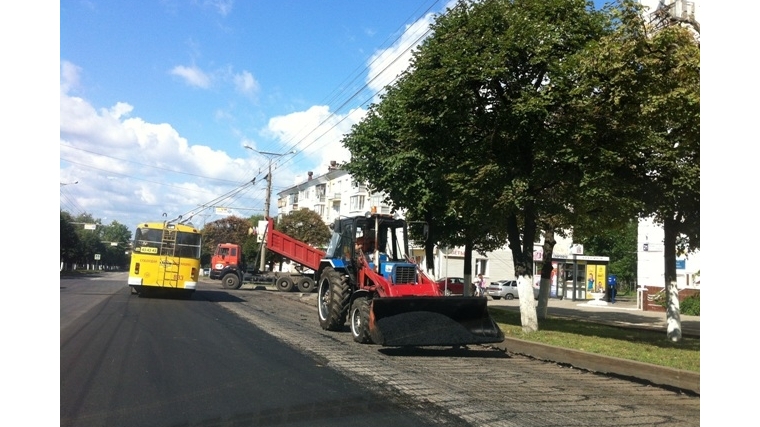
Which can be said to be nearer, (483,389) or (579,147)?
(483,389)

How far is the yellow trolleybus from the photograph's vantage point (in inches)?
938

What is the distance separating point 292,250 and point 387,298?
56.0 ft

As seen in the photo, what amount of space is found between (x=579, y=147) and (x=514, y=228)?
12.5 ft

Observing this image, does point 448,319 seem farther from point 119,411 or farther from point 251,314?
point 251,314

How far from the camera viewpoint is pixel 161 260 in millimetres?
23922

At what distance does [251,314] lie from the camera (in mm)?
19156

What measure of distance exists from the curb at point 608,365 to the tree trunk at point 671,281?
4348mm

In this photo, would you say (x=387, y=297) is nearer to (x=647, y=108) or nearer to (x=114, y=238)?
(x=647, y=108)

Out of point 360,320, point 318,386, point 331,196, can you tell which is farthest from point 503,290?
point 331,196

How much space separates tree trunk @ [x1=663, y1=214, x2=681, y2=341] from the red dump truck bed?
52.2ft

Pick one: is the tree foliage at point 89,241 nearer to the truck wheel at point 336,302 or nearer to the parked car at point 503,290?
the truck wheel at point 336,302

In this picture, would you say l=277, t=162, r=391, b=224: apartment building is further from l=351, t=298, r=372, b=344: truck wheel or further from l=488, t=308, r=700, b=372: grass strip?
l=351, t=298, r=372, b=344: truck wheel
